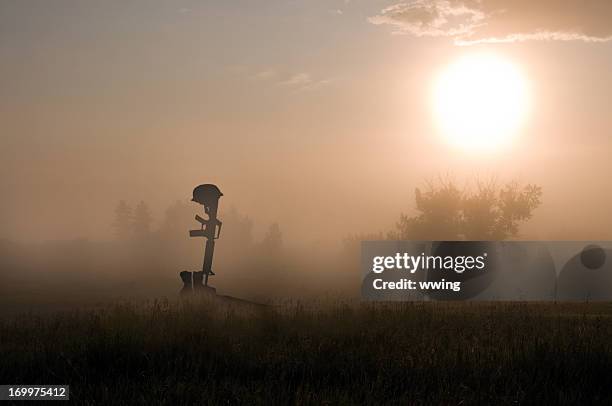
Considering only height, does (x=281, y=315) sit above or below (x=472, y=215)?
below

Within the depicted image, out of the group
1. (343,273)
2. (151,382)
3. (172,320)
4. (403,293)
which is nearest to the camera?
(151,382)

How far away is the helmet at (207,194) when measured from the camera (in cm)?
2523

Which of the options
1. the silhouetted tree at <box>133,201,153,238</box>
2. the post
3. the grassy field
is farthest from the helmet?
the silhouetted tree at <box>133,201,153,238</box>

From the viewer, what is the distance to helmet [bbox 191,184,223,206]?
2523 centimetres

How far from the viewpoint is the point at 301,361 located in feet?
36.2

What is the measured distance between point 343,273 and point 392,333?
67.2m

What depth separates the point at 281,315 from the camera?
661 inches

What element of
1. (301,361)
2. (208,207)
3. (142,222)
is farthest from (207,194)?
(142,222)

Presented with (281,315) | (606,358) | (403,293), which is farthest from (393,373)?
(403,293)

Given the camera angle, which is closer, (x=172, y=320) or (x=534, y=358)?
(x=534, y=358)

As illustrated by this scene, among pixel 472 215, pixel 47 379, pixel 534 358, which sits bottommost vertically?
pixel 47 379

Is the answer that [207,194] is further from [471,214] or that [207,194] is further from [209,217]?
[471,214]

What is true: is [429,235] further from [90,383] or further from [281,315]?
[90,383]

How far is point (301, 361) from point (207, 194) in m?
A: 14.9
